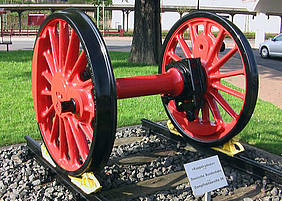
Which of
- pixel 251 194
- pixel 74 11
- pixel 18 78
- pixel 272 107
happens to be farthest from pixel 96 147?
pixel 18 78

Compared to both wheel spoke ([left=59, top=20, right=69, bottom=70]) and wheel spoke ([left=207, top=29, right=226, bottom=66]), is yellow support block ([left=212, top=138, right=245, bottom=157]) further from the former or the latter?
wheel spoke ([left=59, top=20, right=69, bottom=70])

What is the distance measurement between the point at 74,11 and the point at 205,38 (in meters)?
1.53

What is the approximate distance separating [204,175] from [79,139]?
1.07 m

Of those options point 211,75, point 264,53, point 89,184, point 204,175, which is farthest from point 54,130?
point 264,53

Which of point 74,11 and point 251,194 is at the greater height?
point 74,11

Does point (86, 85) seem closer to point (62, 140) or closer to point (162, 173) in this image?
point (62, 140)

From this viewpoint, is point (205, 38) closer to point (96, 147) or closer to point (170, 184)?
point (170, 184)

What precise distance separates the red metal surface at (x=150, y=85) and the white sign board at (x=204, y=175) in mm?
916

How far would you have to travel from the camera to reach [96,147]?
2.71 meters

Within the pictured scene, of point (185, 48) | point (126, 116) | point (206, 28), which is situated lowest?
point (126, 116)

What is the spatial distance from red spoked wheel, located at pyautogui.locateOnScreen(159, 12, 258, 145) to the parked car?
1434cm

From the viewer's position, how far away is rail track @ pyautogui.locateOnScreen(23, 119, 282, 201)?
11.3 feet

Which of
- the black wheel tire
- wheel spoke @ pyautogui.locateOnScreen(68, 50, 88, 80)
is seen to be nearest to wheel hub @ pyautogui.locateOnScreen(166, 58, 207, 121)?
wheel spoke @ pyautogui.locateOnScreen(68, 50, 88, 80)

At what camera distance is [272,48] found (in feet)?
57.7
